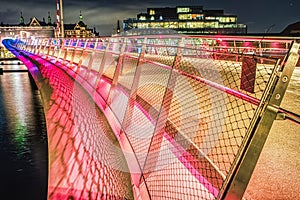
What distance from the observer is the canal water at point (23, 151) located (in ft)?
26.8

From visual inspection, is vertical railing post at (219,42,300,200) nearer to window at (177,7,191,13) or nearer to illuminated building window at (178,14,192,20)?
illuminated building window at (178,14,192,20)

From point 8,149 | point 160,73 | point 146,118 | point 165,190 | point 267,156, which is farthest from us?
point 8,149

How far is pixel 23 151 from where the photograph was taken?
1083cm

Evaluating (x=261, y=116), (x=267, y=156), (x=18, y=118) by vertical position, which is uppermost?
(x=261, y=116)

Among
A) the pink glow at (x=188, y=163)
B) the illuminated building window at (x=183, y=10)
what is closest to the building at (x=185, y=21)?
the illuminated building window at (x=183, y=10)

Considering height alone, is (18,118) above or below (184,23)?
below

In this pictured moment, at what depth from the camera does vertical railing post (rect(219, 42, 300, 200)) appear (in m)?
1.55

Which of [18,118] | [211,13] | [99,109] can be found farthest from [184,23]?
[99,109]

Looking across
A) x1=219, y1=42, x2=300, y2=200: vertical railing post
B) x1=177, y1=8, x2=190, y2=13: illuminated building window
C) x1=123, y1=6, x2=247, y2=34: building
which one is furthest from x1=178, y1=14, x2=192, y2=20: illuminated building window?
x1=219, y1=42, x2=300, y2=200: vertical railing post

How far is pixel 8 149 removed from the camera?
433 inches

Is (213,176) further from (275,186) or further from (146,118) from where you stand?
(146,118)

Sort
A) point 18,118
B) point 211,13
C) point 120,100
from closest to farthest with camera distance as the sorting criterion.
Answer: point 120,100 < point 18,118 < point 211,13

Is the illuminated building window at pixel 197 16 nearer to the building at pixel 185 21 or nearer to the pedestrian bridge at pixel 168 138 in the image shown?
the building at pixel 185 21

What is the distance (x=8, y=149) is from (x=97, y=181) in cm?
809
